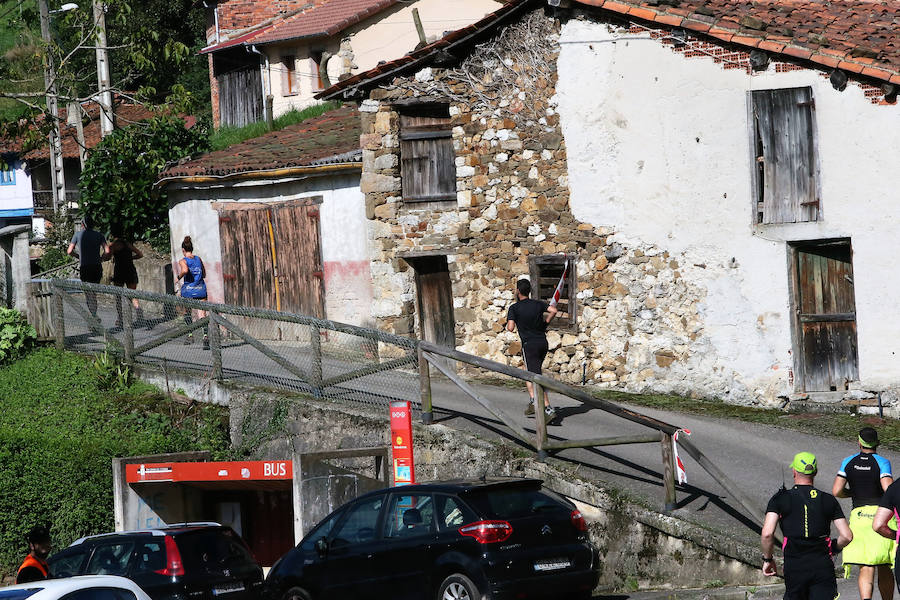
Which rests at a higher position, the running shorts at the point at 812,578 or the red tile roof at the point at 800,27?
the red tile roof at the point at 800,27

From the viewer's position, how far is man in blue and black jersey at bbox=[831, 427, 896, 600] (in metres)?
8.94

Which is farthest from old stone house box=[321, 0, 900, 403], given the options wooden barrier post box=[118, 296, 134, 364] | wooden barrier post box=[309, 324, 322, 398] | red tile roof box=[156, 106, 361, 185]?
wooden barrier post box=[118, 296, 134, 364]

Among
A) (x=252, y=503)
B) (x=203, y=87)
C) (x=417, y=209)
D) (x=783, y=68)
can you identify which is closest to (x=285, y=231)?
(x=417, y=209)

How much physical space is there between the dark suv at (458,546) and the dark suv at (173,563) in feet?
3.23

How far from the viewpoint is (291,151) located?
2255cm

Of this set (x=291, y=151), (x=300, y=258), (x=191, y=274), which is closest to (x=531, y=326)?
(x=191, y=274)

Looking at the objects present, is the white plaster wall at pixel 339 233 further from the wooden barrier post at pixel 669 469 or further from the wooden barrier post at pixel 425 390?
the wooden barrier post at pixel 669 469

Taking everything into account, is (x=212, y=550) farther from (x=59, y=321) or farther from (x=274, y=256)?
(x=274, y=256)

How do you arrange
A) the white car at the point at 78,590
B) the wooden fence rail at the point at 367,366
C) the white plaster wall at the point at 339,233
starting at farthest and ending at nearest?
the white plaster wall at the point at 339,233 < the wooden fence rail at the point at 367,366 < the white car at the point at 78,590

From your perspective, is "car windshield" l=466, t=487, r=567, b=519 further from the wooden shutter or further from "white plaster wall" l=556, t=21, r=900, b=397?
the wooden shutter

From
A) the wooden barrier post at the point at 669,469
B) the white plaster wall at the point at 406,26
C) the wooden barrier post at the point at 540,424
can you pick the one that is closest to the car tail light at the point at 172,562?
the wooden barrier post at the point at 540,424

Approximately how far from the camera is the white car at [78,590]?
8281 millimetres

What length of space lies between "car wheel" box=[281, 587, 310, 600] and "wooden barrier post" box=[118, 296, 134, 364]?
779 centimetres

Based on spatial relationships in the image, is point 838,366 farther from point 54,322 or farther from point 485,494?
point 54,322
